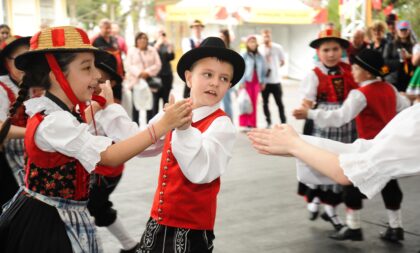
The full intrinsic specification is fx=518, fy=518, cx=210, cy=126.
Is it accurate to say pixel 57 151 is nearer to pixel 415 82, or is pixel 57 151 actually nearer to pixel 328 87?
pixel 328 87

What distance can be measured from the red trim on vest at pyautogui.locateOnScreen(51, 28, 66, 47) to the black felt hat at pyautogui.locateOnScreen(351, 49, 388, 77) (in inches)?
103

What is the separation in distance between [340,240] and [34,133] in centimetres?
271

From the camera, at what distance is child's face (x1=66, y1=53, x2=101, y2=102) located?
6.99 ft

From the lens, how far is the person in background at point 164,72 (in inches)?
359

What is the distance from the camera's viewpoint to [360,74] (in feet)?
13.4

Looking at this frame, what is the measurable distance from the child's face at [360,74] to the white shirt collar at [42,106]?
267 cm

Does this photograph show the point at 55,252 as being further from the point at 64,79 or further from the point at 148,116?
the point at 148,116

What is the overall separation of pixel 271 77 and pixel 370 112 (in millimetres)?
5370

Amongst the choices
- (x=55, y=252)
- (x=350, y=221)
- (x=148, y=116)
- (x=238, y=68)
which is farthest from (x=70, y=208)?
(x=148, y=116)

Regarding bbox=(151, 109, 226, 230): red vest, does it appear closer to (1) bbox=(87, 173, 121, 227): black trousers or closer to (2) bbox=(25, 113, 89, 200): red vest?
(2) bbox=(25, 113, 89, 200): red vest

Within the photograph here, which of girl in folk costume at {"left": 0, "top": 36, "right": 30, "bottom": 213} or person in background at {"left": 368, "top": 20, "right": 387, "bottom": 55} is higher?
person in background at {"left": 368, "top": 20, "right": 387, "bottom": 55}

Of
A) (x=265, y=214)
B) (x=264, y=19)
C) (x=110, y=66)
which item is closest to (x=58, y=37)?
(x=110, y=66)

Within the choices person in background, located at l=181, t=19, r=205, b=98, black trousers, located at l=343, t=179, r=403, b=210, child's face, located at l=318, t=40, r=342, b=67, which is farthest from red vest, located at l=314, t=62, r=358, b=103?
person in background, located at l=181, t=19, r=205, b=98

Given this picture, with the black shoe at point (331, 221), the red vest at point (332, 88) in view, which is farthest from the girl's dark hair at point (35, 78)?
the black shoe at point (331, 221)
